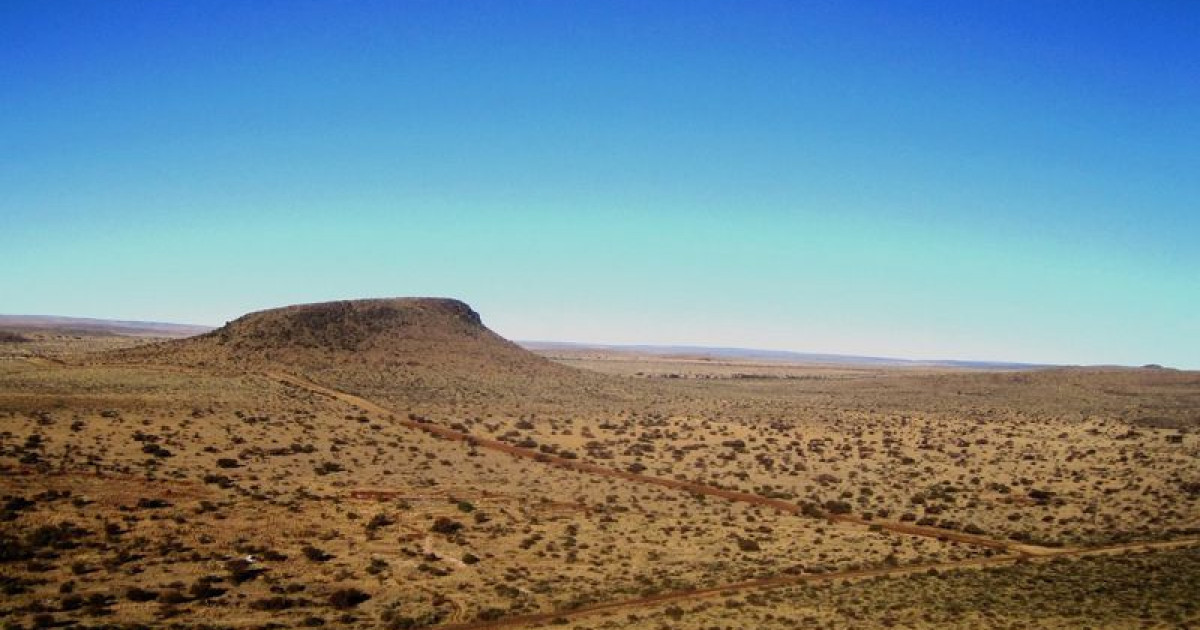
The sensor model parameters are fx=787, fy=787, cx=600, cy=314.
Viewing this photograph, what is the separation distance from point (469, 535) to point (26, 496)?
46.9ft

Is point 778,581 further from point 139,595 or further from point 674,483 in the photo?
point 139,595

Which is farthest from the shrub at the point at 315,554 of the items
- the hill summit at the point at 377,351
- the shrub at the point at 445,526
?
the hill summit at the point at 377,351

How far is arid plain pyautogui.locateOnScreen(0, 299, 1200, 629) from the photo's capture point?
20.1 meters

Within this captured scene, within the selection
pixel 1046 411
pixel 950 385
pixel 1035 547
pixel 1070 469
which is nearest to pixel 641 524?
pixel 1035 547

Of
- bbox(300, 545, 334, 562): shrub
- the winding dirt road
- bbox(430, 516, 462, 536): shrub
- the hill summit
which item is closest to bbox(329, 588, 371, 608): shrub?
the winding dirt road

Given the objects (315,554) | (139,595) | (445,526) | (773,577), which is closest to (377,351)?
(445,526)

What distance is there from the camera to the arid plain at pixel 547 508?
20141 mm

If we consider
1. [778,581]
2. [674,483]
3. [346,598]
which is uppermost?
[674,483]

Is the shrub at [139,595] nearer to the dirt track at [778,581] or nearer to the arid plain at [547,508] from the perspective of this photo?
the arid plain at [547,508]

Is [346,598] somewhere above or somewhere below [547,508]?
above

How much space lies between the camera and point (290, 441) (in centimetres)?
4044

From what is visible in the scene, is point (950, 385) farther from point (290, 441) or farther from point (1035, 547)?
point (290, 441)

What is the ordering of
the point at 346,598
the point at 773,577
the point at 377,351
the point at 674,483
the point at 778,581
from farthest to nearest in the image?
the point at 377,351, the point at 674,483, the point at 773,577, the point at 778,581, the point at 346,598

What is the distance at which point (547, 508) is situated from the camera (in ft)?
107
